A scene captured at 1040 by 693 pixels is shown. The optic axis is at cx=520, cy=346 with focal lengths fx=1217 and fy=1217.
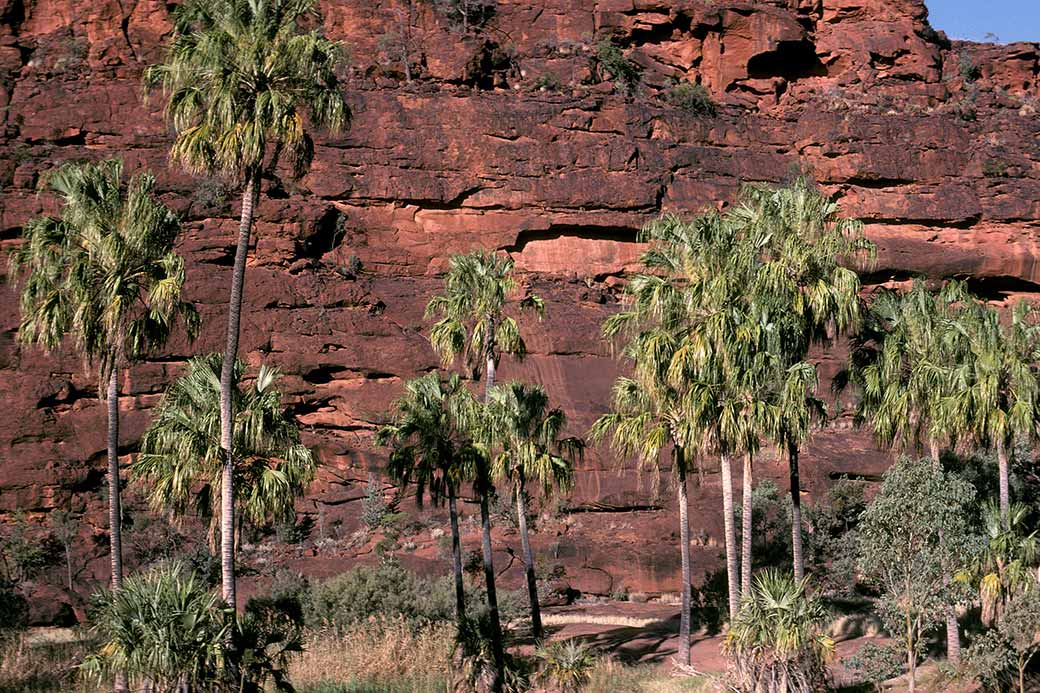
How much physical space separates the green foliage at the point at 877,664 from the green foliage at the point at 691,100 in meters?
39.7

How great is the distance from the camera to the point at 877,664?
24703mm

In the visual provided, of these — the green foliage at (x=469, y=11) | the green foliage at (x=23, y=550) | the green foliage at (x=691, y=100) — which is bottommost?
the green foliage at (x=23, y=550)

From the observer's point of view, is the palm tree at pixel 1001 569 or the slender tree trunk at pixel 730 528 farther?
the slender tree trunk at pixel 730 528

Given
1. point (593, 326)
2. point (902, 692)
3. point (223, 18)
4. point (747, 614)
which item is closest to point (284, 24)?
point (223, 18)

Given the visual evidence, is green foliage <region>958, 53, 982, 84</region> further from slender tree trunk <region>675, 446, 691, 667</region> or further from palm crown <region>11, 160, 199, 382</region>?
palm crown <region>11, 160, 199, 382</region>

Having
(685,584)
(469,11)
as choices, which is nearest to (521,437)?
(685,584)

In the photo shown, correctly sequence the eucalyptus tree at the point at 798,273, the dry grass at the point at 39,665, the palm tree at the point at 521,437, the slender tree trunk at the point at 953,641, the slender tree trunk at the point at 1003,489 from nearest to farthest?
the dry grass at the point at 39,665
the slender tree trunk at the point at 953,641
the slender tree trunk at the point at 1003,489
the eucalyptus tree at the point at 798,273
the palm tree at the point at 521,437

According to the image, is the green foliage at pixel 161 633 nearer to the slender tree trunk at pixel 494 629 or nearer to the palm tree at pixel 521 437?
the slender tree trunk at pixel 494 629

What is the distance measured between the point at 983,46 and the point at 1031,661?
175ft

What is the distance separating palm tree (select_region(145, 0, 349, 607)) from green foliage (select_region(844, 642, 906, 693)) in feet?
43.3

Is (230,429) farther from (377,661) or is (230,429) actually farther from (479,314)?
(479,314)

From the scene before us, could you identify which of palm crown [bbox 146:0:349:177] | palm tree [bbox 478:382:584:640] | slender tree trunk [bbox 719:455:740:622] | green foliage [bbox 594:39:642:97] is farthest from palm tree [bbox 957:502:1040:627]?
green foliage [bbox 594:39:642:97]

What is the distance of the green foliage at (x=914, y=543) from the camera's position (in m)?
22.7

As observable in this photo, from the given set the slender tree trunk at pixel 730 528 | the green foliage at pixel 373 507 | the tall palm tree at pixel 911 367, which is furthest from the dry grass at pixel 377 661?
the green foliage at pixel 373 507
